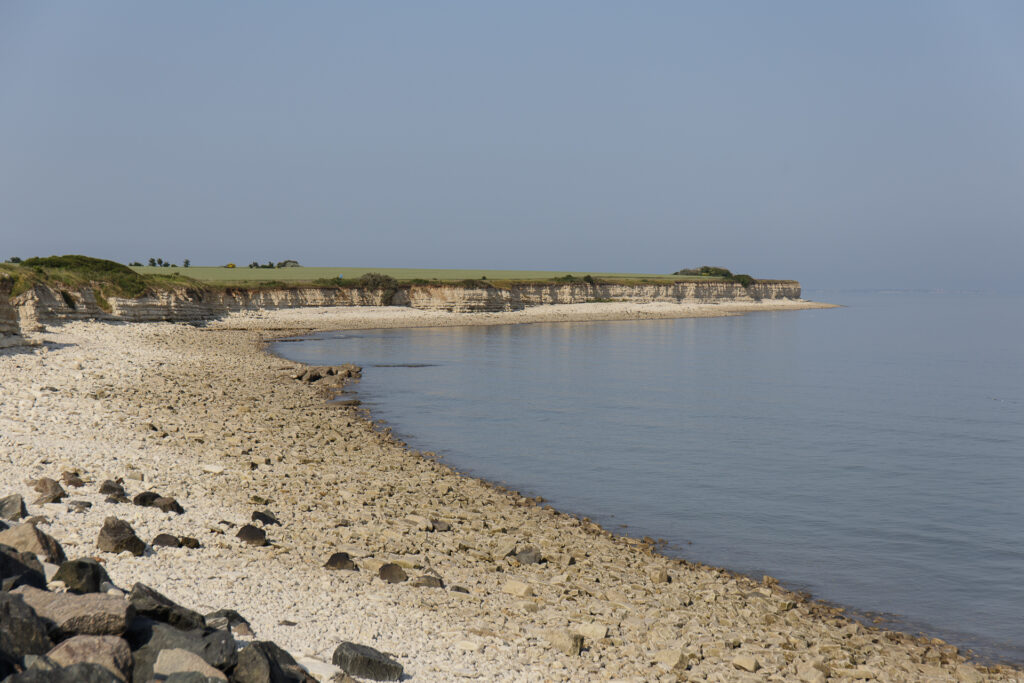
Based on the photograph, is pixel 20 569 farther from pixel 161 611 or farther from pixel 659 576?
pixel 659 576

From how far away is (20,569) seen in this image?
20.9ft

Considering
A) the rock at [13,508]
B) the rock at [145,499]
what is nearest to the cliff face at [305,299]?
the rock at [145,499]

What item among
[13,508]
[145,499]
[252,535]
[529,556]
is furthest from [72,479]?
[529,556]

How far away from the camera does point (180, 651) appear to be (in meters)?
5.57

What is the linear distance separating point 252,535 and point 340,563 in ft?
4.61

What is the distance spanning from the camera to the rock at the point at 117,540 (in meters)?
8.83

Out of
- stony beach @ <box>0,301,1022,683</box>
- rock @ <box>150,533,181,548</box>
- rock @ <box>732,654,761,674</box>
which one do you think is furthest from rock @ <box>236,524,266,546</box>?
rock @ <box>732,654,761,674</box>

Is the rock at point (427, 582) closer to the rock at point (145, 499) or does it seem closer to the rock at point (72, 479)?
the rock at point (145, 499)

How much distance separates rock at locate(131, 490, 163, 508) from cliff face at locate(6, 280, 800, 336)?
19.7m

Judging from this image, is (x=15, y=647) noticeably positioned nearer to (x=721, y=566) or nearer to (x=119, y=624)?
(x=119, y=624)

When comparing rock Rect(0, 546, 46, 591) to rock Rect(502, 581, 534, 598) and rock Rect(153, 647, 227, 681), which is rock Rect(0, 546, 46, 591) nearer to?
rock Rect(153, 647, 227, 681)

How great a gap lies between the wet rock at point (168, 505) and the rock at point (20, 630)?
19.1 feet

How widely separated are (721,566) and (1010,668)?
13.2 feet

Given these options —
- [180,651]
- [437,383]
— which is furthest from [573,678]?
[437,383]
